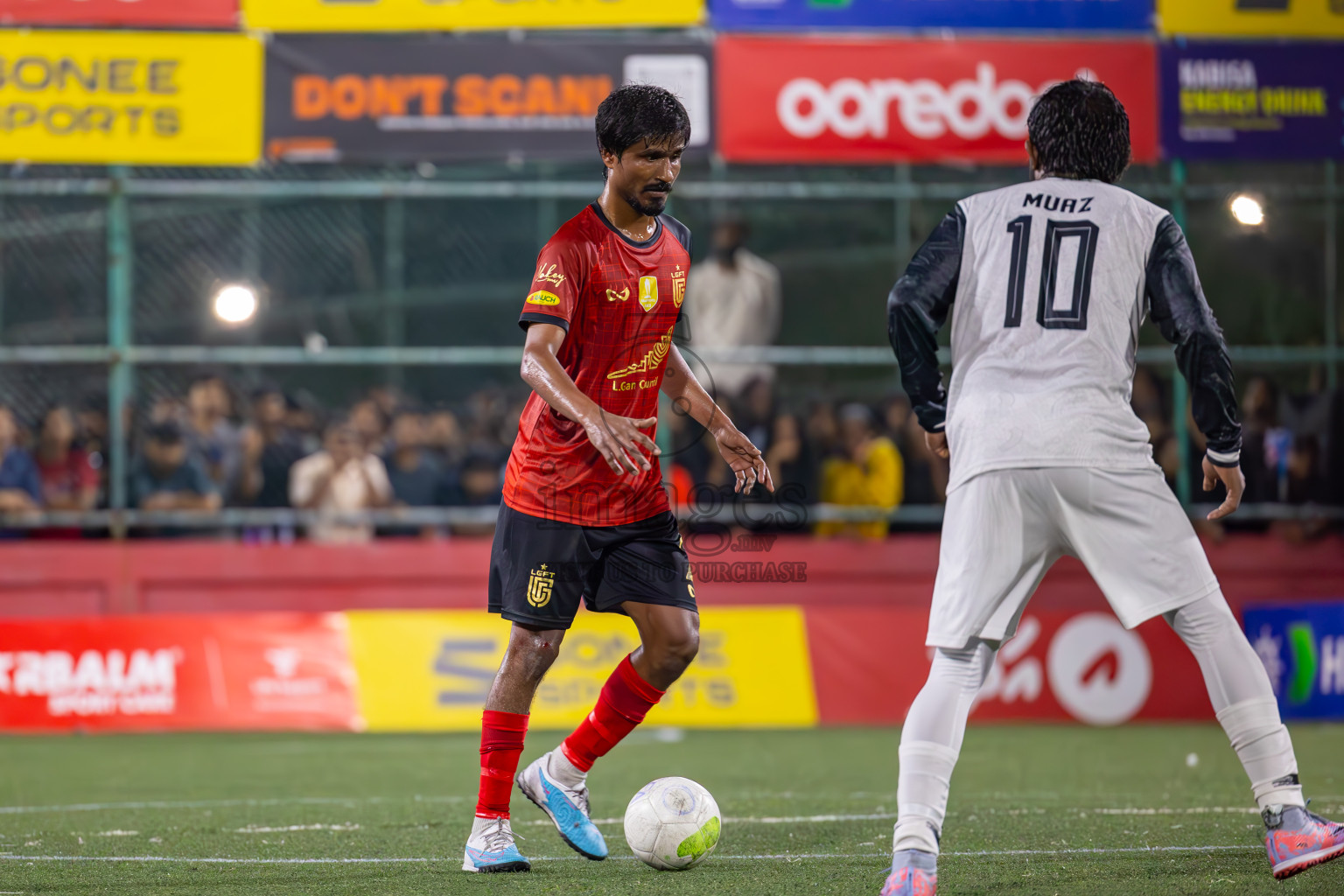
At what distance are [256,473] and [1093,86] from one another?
9546mm

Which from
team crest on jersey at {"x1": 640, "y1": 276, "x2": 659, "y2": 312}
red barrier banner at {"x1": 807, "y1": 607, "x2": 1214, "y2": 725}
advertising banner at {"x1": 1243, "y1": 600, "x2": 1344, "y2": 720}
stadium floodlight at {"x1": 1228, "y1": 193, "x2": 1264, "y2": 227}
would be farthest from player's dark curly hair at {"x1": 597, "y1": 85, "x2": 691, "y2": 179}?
stadium floodlight at {"x1": 1228, "y1": 193, "x2": 1264, "y2": 227}

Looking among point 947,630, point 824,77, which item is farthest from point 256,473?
point 947,630

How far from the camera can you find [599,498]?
507 centimetres

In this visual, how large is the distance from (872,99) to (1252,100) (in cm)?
302

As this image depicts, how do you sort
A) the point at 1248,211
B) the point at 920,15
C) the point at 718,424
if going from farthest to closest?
1. the point at 1248,211
2. the point at 920,15
3. the point at 718,424

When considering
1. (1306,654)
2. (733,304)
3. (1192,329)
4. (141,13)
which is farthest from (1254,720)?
(141,13)

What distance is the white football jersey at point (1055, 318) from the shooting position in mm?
4078

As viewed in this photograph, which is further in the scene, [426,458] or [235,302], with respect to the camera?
[235,302]

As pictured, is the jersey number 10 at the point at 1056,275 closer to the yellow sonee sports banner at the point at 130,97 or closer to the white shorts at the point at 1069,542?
the white shorts at the point at 1069,542

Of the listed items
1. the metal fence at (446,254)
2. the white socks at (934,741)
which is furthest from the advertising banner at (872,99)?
the white socks at (934,741)

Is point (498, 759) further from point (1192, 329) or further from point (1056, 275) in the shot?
point (1192, 329)

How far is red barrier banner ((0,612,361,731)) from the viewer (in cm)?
1117

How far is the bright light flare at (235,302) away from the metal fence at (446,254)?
0.16m

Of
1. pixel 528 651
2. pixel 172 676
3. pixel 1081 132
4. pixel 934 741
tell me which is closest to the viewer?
pixel 934 741
